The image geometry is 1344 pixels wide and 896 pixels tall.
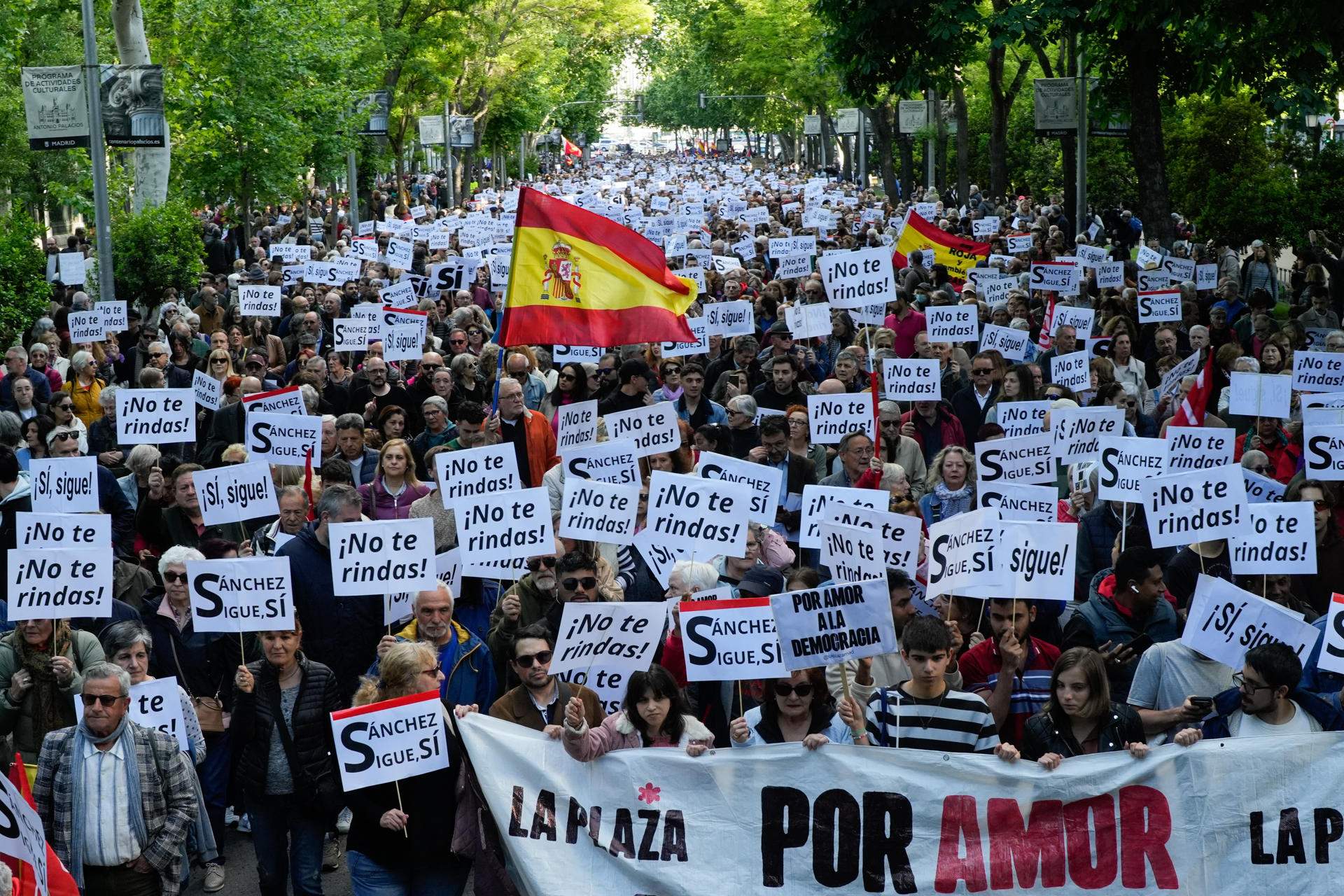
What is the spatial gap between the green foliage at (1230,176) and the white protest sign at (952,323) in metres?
8.79

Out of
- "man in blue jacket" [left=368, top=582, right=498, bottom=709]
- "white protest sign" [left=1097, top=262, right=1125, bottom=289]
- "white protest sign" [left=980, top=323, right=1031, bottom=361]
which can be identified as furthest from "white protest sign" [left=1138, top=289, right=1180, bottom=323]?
"man in blue jacket" [left=368, top=582, right=498, bottom=709]

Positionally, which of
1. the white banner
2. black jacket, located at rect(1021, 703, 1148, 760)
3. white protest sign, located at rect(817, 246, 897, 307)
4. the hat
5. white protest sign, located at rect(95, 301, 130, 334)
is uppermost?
white protest sign, located at rect(817, 246, 897, 307)

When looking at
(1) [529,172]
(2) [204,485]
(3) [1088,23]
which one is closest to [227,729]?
(2) [204,485]

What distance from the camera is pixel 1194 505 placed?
8.94 m

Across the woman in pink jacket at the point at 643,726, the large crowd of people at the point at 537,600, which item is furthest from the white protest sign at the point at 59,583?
the woman in pink jacket at the point at 643,726

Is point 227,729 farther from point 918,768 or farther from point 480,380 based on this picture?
point 480,380

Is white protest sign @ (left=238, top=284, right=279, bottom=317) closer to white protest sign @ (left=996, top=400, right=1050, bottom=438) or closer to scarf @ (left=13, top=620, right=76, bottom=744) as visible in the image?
white protest sign @ (left=996, top=400, right=1050, bottom=438)

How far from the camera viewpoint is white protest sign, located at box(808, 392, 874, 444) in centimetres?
1217

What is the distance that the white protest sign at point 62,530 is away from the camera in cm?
909

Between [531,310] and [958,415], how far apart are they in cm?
373

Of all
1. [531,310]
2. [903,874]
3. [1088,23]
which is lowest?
[903,874]

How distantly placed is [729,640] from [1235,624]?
2.07m

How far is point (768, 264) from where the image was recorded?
28.1 meters

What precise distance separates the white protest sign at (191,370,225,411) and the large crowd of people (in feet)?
0.31
